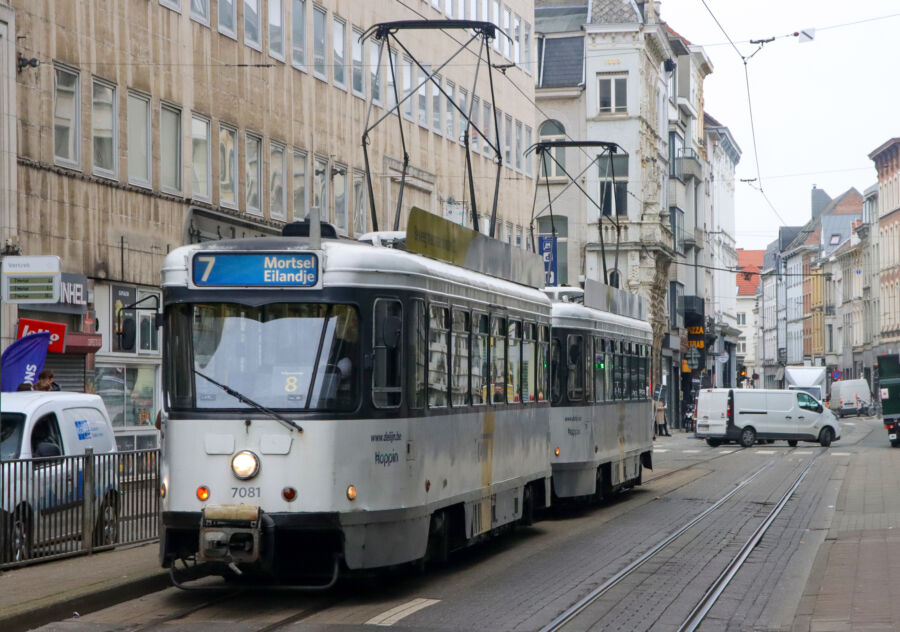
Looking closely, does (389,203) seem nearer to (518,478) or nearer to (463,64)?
(463,64)

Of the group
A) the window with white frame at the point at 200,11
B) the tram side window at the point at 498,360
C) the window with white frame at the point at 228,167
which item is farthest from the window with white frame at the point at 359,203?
the tram side window at the point at 498,360

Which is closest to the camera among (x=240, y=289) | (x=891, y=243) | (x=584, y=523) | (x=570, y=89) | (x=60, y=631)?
(x=60, y=631)

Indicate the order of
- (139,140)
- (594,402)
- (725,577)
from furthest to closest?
(139,140) → (594,402) → (725,577)

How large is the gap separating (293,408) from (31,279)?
3478 millimetres

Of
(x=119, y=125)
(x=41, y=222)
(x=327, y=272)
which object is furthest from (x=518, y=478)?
(x=119, y=125)

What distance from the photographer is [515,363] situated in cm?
1642

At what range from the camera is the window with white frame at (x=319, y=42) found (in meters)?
35.5

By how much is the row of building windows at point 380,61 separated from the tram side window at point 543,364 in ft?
19.7

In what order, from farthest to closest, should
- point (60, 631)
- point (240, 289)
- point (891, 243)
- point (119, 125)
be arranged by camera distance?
point (891, 243) → point (119, 125) → point (240, 289) → point (60, 631)

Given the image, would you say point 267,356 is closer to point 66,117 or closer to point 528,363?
point 528,363

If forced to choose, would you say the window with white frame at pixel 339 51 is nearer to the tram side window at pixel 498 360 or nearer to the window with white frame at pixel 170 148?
the window with white frame at pixel 170 148

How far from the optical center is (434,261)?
13570 mm

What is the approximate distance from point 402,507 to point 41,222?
42.8ft

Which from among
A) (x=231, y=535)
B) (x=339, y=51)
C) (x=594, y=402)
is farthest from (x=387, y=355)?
(x=339, y=51)
